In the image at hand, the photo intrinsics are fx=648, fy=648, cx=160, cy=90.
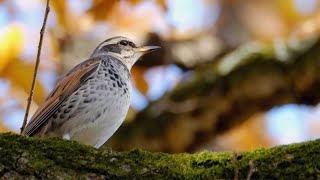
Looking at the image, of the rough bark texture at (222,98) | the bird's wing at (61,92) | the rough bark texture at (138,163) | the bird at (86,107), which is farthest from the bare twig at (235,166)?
the rough bark texture at (222,98)

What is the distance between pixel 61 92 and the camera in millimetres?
5078

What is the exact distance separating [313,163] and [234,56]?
14.2ft

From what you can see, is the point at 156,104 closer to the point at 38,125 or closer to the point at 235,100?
the point at 235,100

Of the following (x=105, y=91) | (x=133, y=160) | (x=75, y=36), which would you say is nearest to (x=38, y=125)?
(x=105, y=91)

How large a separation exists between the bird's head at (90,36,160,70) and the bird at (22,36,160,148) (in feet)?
3.14

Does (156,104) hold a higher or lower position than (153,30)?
lower

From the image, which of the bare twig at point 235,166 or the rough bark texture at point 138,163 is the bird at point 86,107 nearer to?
the rough bark texture at point 138,163

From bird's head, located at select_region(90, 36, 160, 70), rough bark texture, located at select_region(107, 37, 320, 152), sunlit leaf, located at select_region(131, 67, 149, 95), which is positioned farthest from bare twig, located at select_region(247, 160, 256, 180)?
sunlit leaf, located at select_region(131, 67, 149, 95)

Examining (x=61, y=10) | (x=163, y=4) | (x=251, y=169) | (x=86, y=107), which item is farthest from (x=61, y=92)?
(x=61, y=10)

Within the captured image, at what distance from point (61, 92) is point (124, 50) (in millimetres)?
1442

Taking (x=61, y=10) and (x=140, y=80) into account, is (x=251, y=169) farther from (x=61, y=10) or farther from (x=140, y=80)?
(x=61, y=10)

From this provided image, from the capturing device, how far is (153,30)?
775cm

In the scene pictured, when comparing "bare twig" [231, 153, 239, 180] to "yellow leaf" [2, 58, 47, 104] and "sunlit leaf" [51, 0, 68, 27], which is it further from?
"sunlit leaf" [51, 0, 68, 27]

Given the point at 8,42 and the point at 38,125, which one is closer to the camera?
the point at 38,125
